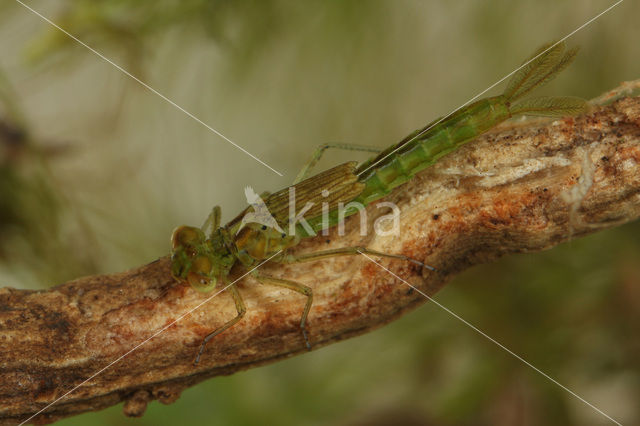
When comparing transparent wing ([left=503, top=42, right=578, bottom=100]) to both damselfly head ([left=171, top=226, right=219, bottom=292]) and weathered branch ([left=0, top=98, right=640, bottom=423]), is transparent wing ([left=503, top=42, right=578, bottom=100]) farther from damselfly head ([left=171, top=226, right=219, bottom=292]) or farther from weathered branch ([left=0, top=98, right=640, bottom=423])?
damselfly head ([left=171, top=226, right=219, bottom=292])

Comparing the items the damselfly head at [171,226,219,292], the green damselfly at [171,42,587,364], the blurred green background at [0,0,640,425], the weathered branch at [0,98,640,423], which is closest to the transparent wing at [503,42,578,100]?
the green damselfly at [171,42,587,364]

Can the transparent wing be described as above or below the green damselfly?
above

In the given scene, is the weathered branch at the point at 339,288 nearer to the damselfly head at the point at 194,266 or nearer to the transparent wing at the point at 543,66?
the damselfly head at the point at 194,266

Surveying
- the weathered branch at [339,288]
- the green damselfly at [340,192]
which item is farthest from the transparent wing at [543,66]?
the weathered branch at [339,288]

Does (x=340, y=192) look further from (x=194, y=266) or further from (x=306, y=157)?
(x=306, y=157)

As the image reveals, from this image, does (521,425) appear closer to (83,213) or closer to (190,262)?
(190,262)

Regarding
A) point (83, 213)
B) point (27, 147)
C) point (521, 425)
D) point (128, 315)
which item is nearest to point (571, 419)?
point (521, 425)
